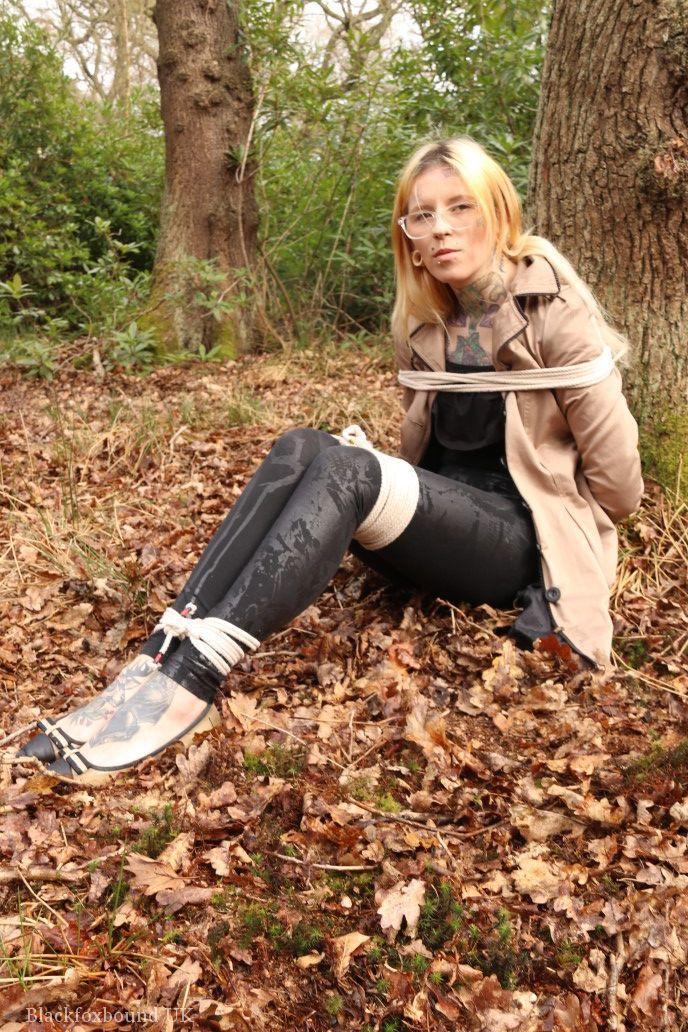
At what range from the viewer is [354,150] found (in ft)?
21.8

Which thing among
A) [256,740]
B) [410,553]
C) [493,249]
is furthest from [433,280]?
[256,740]

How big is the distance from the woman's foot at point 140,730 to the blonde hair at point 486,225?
167 centimetres

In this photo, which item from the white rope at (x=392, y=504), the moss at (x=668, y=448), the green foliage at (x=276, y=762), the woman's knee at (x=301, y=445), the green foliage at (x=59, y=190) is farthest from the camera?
the green foliage at (x=59, y=190)

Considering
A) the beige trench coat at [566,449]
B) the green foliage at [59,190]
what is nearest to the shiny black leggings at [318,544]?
the beige trench coat at [566,449]

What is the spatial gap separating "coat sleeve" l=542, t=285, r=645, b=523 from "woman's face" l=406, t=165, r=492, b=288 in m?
0.33

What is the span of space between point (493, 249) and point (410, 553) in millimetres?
1128

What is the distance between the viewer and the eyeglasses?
2.86 meters

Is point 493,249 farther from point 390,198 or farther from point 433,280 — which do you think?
point 390,198

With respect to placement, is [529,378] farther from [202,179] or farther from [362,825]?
[202,179]

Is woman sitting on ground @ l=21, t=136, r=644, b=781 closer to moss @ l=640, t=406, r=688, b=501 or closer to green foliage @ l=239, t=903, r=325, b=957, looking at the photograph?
moss @ l=640, t=406, r=688, b=501

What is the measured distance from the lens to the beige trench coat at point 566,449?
279cm

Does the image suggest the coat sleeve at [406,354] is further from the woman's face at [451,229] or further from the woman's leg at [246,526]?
the woman's leg at [246,526]

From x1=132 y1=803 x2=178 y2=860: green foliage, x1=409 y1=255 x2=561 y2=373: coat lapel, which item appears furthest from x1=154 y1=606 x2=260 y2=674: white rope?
x1=409 y1=255 x2=561 y2=373: coat lapel

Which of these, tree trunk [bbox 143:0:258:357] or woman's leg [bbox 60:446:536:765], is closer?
woman's leg [bbox 60:446:536:765]
